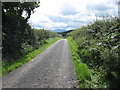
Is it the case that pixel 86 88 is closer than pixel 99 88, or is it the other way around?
pixel 99 88

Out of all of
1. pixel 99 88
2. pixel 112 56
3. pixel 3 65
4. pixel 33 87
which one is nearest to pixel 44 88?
pixel 33 87

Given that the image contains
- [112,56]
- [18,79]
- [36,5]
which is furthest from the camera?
[36,5]

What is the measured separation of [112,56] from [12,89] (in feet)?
14.5

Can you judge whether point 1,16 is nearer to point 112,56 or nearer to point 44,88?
point 44,88

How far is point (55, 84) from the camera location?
748 cm

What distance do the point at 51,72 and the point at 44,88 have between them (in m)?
2.67

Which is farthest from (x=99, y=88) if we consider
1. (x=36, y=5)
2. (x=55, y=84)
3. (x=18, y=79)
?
(x=36, y=5)

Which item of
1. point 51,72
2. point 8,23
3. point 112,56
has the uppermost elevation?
point 8,23

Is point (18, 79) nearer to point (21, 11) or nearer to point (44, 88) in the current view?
point (44, 88)

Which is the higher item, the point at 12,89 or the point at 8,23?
the point at 8,23

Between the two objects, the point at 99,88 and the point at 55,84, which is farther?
the point at 55,84

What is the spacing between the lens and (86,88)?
21.6 ft

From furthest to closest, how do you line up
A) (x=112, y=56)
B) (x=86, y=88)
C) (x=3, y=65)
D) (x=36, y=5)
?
(x=36, y=5) < (x=3, y=65) < (x=86, y=88) < (x=112, y=56)

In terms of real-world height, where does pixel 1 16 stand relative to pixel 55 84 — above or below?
above
